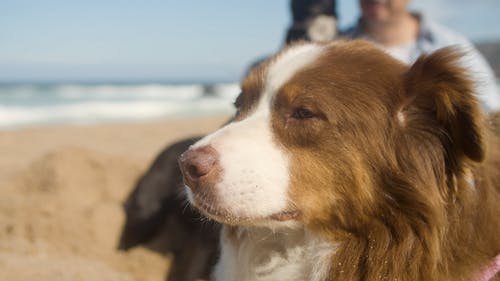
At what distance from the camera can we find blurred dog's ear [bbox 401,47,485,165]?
7.86 feet

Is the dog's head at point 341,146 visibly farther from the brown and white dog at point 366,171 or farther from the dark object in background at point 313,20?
the dark object in background at point 313,20

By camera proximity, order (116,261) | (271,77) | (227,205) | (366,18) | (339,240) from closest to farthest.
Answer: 1. (227,205)
2. (339,240)
3. (271,77)
4. (116,261)
5. (366,18)

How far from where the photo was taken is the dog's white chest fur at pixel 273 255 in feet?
8.96

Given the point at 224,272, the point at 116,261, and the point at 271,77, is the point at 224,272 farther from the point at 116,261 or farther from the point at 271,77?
the point at 116,261

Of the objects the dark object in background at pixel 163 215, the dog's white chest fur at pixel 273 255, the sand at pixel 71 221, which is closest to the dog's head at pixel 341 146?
the dog's white chest fur at pixel 273 255

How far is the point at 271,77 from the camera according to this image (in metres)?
2.87

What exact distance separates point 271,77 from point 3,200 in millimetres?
2881

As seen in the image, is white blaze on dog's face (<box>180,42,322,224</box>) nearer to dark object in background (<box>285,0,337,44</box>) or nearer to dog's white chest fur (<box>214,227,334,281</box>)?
dog's white chest fur (<box>214,227,334,281</box>)

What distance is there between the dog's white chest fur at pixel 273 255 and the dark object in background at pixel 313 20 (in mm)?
2667

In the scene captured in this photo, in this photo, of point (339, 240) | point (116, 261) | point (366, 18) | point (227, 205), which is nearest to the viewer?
point (227, 205)

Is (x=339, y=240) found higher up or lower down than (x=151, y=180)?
higher up

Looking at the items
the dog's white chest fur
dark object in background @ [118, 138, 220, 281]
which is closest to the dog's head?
the dog's white chest fur

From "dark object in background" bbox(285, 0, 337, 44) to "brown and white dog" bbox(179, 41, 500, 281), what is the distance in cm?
253

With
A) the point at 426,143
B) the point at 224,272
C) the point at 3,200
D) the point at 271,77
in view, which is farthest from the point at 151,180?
the point at 426,143
